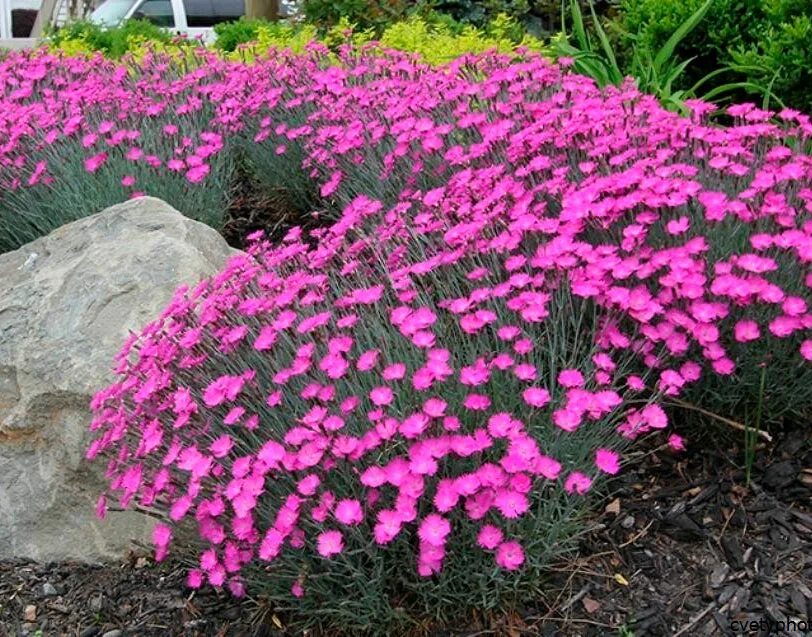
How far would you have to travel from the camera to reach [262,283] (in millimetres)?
3059

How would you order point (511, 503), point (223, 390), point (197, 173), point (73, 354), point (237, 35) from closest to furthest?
point (511, 503), point (223, 390), point (73, 354), point (197, 173), point (237, 35)

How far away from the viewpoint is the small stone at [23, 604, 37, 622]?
305cm

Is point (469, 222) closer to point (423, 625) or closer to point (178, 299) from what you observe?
point (178, 299)

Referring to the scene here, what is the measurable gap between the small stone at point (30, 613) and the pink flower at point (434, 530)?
152 centimetres

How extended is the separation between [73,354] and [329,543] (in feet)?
5.38

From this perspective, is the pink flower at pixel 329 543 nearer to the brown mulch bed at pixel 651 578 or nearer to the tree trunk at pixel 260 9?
the brown mulch bed at pixel 651 578

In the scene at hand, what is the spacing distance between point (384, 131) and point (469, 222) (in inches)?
48.4

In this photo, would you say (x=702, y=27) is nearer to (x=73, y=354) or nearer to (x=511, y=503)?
(x=73, y=354)

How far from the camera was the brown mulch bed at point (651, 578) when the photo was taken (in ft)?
8.34

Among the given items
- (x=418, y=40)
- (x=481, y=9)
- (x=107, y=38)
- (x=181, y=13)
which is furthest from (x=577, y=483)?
(x=181, y=13)

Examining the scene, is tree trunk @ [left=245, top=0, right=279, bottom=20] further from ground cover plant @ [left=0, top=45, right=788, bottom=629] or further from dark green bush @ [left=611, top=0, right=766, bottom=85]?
ground cover plant @ [left=0, top=45, right=788, bottom=629]

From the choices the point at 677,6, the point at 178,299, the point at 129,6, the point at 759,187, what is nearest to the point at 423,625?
the point at 178,299

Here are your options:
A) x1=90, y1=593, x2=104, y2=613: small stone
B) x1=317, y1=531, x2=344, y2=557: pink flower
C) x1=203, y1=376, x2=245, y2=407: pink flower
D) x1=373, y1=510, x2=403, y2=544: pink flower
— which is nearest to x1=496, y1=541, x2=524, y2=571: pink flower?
x1=373, y1=510, x2=403, y2=544: pink flower

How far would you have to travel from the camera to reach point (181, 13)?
1628cm
